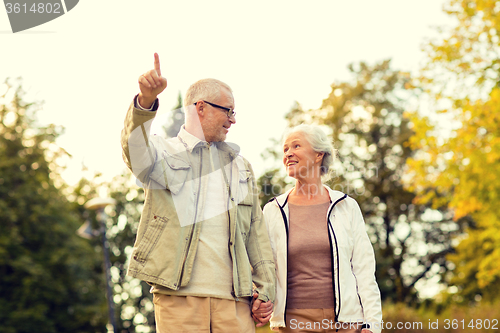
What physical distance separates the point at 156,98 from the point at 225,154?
90 centimetres

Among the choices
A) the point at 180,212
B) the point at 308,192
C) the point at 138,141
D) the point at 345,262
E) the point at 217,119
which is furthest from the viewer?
the point at 308,192

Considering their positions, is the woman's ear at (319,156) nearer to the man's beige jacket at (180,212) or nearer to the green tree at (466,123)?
the man's beige jacket at (180,212)

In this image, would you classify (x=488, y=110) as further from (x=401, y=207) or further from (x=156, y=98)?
(x=401, y=207)

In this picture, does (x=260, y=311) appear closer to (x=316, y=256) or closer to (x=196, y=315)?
(x=196, y=315)

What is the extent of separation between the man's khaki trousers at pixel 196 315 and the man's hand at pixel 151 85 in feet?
3.80

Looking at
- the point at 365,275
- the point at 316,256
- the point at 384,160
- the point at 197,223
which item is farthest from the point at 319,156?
the point at 384,160

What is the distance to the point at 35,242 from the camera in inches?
993

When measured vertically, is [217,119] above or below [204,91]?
below

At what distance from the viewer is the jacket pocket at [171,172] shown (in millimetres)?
3414

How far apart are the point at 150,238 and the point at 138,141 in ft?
1.96

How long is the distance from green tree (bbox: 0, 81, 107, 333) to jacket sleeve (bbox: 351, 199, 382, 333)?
2156 centimetres

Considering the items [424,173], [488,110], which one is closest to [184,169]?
[488,110]

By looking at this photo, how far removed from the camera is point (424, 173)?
46.7 feet

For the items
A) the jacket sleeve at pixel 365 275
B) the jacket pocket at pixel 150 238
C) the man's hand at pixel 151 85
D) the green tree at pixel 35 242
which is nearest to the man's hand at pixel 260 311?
the jacket pocket at pixel 150 238
